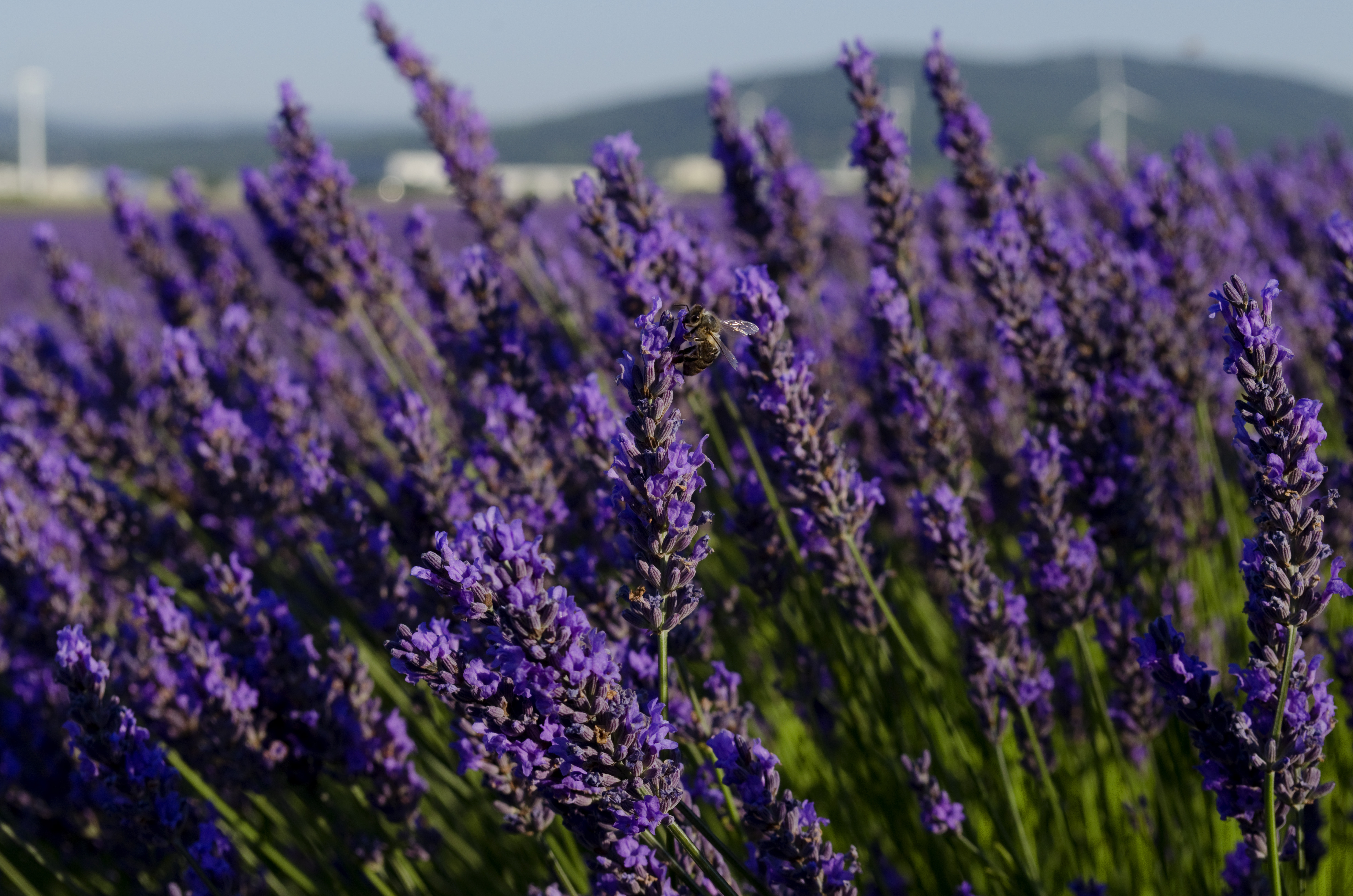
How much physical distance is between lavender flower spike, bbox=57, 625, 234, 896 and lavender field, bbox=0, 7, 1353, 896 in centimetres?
1

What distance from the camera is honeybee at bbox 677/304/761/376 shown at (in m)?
1.60

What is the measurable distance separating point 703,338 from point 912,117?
406 ft

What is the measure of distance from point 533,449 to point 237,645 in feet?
2.41

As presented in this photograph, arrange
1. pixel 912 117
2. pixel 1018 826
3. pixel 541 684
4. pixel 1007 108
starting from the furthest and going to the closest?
1. pixel 1007 108
2. pixel 912 117
3. pixel 1018 826
4. pixel 541 684

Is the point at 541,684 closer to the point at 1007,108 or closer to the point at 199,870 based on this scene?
the point at 199,870

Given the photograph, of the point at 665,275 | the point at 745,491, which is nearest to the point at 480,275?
the point at 665,275

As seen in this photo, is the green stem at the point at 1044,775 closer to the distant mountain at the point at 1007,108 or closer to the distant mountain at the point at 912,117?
the distant mountain at the point at 912,117

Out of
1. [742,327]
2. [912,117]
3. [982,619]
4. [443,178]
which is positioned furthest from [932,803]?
[912,117]

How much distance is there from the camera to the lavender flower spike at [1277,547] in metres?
1.19

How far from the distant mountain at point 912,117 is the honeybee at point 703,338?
10924 centimetres

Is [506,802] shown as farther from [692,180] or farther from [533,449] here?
[692,180]

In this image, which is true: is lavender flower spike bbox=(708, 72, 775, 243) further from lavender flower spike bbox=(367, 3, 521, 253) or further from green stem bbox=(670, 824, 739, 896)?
green stem bbox=(670, 824, 739, 896)

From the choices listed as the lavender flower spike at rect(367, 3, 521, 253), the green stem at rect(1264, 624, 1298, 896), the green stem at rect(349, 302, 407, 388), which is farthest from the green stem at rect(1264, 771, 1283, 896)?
the lavender flower spike at rect(367, 3, 521, 253)

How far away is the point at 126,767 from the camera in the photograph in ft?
5.38
